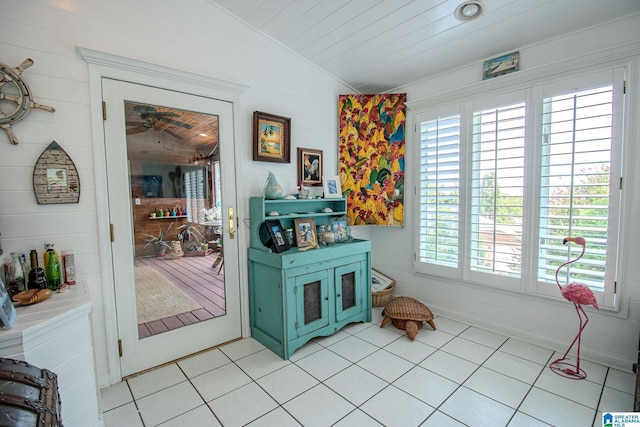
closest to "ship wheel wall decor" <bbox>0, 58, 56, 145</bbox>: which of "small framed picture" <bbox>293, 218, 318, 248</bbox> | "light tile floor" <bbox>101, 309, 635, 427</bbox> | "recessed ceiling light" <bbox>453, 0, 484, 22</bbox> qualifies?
"light tile floor" <bbox>101, 309, 635, 427</bbox>

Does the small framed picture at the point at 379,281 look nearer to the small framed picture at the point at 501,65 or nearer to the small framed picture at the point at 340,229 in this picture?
the small framed picture at the point at 340,229

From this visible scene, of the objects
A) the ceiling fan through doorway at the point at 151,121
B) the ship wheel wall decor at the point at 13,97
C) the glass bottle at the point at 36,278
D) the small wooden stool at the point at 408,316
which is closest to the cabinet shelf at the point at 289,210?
the ceiling fan through doorway at the point at 151,121

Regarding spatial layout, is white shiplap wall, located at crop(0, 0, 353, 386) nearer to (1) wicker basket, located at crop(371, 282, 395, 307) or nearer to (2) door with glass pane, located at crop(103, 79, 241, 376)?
(2) door with glass pane, located at crop(103, 79, 241, 376)

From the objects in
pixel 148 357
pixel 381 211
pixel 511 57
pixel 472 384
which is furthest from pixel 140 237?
pixel 511 57

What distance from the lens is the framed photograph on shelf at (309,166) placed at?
10.2 feet

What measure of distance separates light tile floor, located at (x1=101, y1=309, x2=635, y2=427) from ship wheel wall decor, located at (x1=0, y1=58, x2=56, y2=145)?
1.83 m

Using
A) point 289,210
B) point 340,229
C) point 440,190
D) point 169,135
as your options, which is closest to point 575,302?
point 440,190

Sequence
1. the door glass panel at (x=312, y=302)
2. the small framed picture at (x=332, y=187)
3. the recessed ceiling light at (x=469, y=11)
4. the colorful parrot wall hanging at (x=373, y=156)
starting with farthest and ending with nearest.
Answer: the colorful parrot wall hanging at (x=373, y=156), the small framed picture at (x=332, y=187), the door glass panel at (x=312, y=302), the recessed ceiling light at (x=469, y=11)

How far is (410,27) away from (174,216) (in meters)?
2.51

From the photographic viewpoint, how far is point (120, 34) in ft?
6.72

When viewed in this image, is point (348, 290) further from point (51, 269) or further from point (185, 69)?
point (185, 69)

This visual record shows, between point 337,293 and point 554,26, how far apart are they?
280cm

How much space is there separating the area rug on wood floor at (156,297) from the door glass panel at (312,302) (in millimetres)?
985

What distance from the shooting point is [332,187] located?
3217 mm
